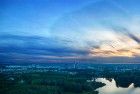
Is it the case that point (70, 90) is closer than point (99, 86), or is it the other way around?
point (70, 90)

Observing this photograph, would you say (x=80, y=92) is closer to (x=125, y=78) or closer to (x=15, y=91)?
(x=15, y=91)

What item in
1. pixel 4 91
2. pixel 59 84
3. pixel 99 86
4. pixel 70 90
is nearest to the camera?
pixel 4 91

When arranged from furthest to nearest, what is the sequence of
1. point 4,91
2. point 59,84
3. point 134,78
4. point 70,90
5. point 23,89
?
1. point 134,78
2. point 59,84
3. point 70,90
4. point 23,89
5. point 4,91

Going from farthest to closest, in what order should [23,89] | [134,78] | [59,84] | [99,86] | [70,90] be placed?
1. [134,78]
2. [99,86]
3. [59,84]
4. [70,90]
5. [23,89]

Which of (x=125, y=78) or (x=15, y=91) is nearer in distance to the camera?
(x=15, y=91)

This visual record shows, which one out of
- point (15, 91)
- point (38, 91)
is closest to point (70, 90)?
point (38, 91)

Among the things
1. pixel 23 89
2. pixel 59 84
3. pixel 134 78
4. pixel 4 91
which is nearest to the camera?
pixel 4 91

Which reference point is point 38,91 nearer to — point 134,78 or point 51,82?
point 51,82

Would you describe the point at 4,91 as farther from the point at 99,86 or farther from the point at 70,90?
the point at 99,86

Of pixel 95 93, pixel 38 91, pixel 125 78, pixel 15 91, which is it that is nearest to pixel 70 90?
pixel 95 93
